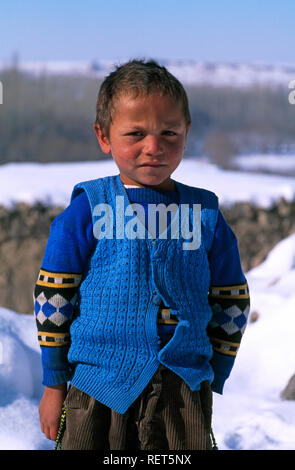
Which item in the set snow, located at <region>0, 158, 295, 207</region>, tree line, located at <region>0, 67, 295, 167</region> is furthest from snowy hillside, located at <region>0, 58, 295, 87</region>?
snow, located at <region>0, 158, 295, 207</region>

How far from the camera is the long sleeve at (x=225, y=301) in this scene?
137 centimetres

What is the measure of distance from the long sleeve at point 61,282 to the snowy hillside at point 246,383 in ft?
2.12

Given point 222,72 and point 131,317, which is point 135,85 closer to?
point 131,317

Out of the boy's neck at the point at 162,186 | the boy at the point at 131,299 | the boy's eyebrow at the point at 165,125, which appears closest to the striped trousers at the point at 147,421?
the boy at the point at 131,299

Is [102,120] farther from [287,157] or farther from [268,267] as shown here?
[287,157]

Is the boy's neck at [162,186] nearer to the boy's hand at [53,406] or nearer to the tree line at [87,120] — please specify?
the boy's hand at [53,406]

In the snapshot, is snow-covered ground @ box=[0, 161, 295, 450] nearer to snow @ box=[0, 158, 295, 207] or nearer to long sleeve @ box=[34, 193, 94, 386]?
snow @ box=[0, 158, 295, 207]

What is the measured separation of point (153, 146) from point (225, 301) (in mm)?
386

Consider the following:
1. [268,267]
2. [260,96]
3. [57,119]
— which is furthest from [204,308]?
[260,96]

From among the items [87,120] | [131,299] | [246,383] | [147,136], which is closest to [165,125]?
[147,136]

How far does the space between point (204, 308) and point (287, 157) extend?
1013 cm

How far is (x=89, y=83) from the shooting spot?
11578mm

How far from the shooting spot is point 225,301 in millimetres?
1381

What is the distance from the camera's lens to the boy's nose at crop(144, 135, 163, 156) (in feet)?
4.13
